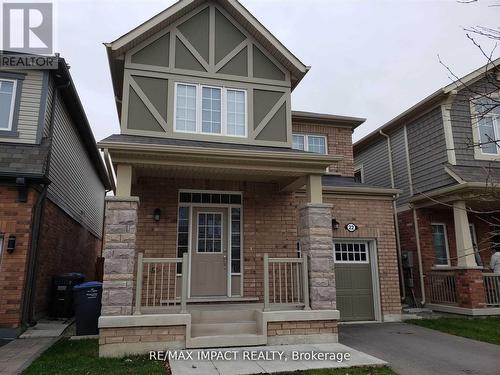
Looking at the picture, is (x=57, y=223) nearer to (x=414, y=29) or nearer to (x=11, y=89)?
(x=11, y=89)

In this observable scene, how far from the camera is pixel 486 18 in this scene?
365 cm

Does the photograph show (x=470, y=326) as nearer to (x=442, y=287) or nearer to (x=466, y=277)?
(x=466, y=277)

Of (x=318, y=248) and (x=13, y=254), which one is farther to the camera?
(x=13, y=254)

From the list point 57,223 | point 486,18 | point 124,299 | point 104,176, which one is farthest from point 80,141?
point 486,18

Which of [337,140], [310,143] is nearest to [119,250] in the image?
[310,143]

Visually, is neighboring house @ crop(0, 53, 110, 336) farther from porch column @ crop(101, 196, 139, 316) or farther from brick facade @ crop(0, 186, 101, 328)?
porch column @ crop(101, 196, 139, 316)

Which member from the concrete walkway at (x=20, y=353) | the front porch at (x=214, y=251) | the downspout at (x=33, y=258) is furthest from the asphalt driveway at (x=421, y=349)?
the downspout at (x=33, y=258)

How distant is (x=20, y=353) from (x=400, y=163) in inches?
476

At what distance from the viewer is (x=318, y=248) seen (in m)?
6.98

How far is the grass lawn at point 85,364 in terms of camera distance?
5.10 m

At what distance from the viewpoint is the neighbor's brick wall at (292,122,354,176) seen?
11.4 metres

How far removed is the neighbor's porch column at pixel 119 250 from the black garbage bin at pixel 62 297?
3798 mm

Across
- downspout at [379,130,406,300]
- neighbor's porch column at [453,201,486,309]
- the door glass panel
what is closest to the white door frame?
downspout at [379,130,406,300]

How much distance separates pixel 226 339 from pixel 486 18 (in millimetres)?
5770
